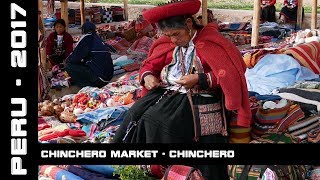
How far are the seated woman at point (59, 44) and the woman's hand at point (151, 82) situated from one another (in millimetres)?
3872

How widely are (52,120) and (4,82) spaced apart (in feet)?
10.5

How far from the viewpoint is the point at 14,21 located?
5.55 ft

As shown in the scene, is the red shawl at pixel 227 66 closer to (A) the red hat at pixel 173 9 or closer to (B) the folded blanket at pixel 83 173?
(A) the red hat at pixel 173 9

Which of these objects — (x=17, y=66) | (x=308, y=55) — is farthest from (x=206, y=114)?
(x=308, y=55)

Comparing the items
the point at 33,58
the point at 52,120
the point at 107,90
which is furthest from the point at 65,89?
the point at 33,58

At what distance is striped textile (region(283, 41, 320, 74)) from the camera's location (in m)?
4.88

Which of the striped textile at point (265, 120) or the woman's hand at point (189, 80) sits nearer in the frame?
the woman's hand at point (189, 80)

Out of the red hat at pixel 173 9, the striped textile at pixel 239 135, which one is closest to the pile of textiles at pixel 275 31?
the striped textile at pixel 239 135

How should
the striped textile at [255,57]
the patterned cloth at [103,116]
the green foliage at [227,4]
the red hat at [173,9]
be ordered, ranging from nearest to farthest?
1. the red hat at [173,9]
2. the patterned cloth at [103,116]
3. the striped textile at [255,57]
4. the green foliage at [227,4]

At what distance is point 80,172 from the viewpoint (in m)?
3.41

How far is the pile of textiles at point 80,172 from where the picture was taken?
11.0 feet

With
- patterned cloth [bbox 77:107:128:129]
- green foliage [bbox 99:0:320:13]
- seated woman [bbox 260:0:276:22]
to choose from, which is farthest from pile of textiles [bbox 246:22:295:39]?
patterned cloth [bbox 77:107:128:129]

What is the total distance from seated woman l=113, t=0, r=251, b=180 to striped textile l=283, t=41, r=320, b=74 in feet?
6.85

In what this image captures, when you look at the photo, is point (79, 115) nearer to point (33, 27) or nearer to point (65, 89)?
point (65, 89)
